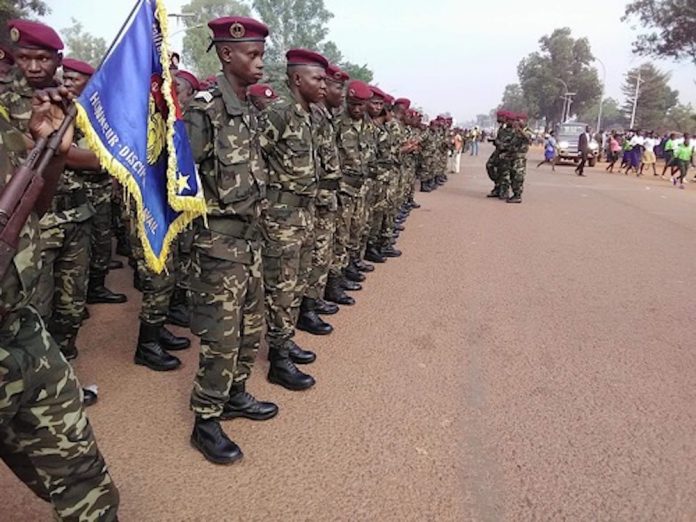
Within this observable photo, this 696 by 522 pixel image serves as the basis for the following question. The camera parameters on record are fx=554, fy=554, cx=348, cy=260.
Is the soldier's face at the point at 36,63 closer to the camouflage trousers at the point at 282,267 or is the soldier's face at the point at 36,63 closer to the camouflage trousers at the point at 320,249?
the camouflage trousers at the point at 282,267

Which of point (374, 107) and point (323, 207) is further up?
point (374, 107)

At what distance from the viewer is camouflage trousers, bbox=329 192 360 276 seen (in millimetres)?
4711

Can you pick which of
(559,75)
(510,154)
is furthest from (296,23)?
(510,154)

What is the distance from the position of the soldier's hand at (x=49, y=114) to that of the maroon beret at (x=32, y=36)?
1795mm

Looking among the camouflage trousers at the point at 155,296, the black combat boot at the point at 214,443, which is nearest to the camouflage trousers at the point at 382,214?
the camouflage trousers at the point at 155,296

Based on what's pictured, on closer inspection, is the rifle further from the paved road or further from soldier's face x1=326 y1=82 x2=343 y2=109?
soldier's face x1=326 y1=82 x2=343 y2=109

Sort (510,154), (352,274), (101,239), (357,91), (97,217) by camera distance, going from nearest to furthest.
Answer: (97,217), (101,239), (357,91), (352,274), (510,154)

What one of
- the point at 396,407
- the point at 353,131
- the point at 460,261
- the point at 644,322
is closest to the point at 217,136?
the point at 396,407

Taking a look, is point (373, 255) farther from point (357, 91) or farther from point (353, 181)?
point (357, 91)

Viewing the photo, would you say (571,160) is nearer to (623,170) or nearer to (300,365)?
(623,170)

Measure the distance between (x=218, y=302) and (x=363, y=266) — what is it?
3.65 metres

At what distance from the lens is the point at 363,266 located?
6078 mm

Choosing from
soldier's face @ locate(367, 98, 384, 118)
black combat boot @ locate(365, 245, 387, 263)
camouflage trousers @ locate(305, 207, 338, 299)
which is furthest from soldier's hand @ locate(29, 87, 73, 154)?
black combat boot @ locate(365, 245, 387, 263)

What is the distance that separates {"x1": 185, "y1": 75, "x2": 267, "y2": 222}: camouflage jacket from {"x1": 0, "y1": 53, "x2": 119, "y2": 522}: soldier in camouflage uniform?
84 centimetres
